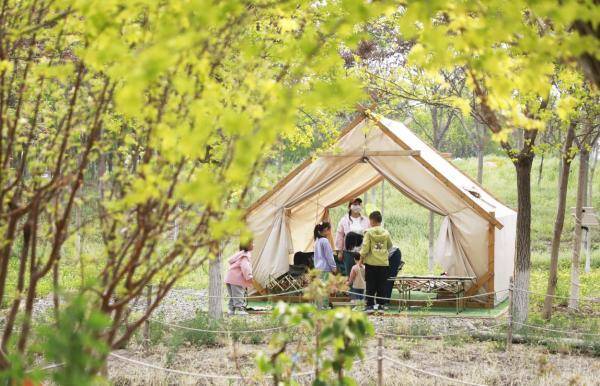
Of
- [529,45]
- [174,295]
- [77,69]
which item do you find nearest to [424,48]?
[529,45]

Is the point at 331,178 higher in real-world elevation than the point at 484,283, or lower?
higher

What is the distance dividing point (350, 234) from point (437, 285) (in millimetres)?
1623

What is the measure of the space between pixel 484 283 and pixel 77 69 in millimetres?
9817

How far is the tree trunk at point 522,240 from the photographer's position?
1066 centimetres

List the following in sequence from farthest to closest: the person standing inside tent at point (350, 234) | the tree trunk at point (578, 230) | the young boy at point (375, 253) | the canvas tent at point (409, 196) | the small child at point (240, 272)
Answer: the person standing inside tent at point (350, 234)
the canvas tent at point (409, 196)
the tree trunk at point (578, 230)
the small child at point (240, 272)
the young boy at point (375, 253)

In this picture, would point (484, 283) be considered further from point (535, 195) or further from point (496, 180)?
point (496, 180)

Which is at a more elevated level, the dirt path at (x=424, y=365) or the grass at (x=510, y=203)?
the grass at (x=510, y=203)

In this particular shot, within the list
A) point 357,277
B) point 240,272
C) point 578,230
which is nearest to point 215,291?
point 240,272

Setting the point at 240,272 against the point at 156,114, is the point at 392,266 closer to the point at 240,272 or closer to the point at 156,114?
the point at 240,272

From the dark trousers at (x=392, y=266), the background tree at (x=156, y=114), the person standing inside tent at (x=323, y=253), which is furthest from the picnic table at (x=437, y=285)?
the background tree at (x=156, y=114)

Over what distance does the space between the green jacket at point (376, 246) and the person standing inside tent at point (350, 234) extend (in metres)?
1.48

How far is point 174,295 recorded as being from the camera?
1535 cm

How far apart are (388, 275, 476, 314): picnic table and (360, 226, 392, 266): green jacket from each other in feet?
2.74

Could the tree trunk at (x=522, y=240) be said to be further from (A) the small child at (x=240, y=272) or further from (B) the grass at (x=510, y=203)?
(A) the small child at (x=240, y=272)
